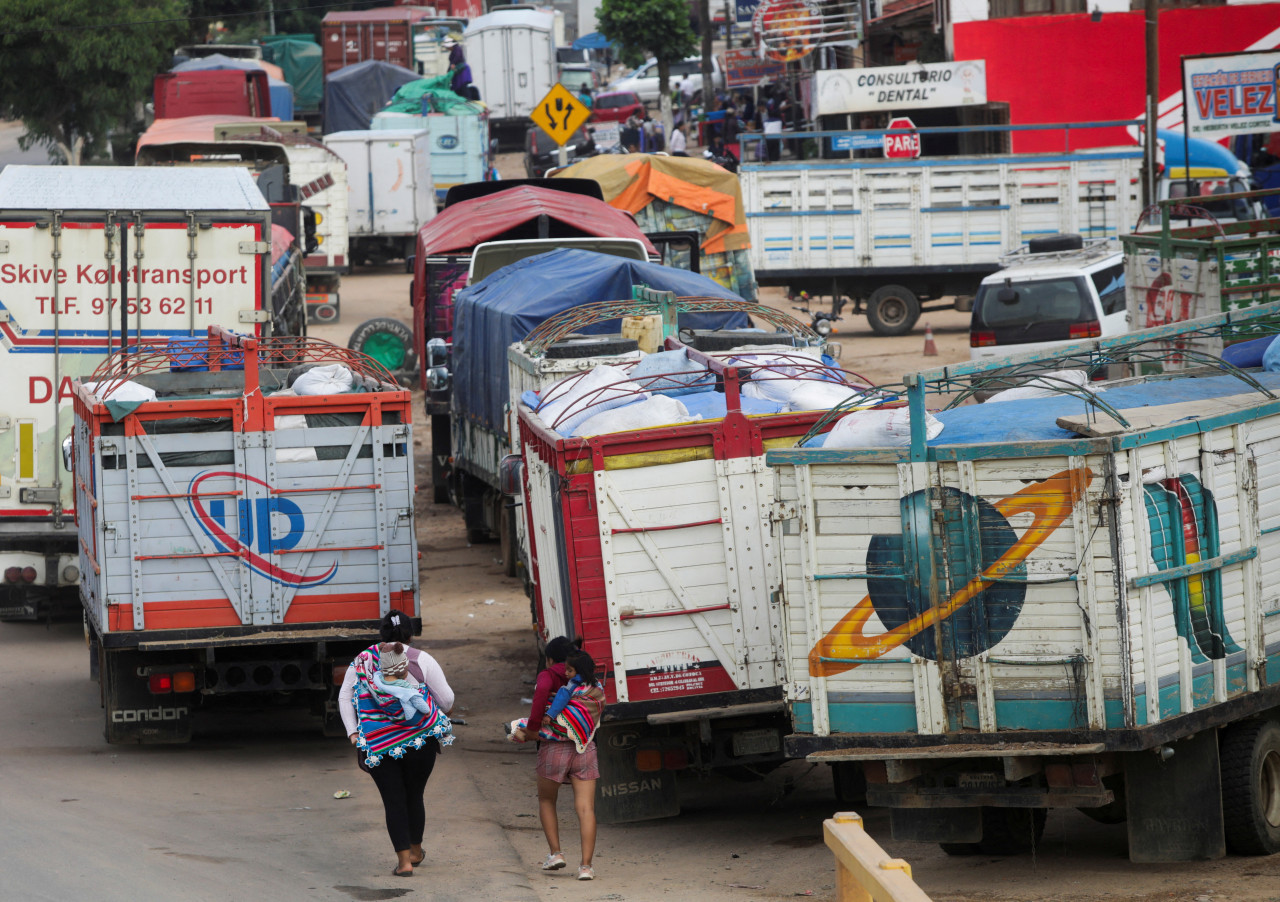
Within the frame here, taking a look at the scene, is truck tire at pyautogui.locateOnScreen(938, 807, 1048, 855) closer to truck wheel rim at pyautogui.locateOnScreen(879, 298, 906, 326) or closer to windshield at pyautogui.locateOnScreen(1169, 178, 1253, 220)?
windshield at pyautogui.locateOnScreen(1169, 178, 1253, 220)

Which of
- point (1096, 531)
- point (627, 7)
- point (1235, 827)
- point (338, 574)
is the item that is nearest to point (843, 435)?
point (1096, 531)

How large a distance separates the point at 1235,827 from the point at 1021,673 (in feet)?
4.38

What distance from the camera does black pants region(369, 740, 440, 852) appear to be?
7707mm

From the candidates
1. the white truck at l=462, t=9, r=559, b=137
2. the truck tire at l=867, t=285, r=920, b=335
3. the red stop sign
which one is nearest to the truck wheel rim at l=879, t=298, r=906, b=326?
the truck tire at l=867, t=285, r=920, b=335

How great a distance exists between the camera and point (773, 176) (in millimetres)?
26250

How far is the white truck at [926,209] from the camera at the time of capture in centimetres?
2598

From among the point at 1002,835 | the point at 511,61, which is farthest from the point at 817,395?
the point at 511,61

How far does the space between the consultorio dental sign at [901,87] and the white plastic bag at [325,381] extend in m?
21.5

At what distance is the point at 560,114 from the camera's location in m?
24.0

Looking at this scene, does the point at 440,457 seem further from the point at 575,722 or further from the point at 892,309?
the point at 575,722

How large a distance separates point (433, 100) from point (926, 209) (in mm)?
16068

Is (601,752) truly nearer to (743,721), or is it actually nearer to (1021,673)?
(743,721)

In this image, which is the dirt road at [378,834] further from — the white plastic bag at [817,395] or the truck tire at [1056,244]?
the truck tire at [1056,244]

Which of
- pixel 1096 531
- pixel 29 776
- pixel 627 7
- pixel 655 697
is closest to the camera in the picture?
pixel 1096 531
